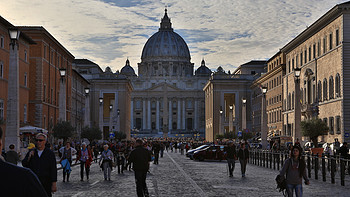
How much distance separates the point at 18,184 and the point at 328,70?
56.4m

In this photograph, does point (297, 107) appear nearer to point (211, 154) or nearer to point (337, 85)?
point (211, 154)

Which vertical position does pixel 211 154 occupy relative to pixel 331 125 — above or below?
below

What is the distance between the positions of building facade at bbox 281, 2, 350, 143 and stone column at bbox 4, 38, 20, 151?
17.6 metres

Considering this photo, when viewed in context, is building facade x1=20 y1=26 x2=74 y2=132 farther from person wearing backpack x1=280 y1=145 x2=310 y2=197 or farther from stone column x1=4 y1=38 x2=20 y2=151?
person wearing backpack x1=280 y1=145 x2=310 y2=197

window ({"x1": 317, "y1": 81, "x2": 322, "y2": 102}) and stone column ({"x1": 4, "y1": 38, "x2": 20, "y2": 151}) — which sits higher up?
window ({"x1": 317, "y1": 81, "x2": 322, "y2": 102})

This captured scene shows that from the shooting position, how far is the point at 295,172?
11.7m

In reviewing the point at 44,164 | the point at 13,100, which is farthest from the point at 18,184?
the point at 13,100

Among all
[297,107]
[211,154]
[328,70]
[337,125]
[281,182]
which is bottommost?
[211,154]

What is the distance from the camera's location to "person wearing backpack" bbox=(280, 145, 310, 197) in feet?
38.4

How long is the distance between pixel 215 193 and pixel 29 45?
4485 centimetres

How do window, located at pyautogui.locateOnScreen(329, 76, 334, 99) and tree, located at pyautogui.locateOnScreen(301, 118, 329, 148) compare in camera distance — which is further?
window, located at pyautogui.locateOnScreen(329, 76, 334, 99)

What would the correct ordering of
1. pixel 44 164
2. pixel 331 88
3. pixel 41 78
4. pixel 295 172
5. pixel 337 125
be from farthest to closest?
pixel 41 78
pixel 331 88
pixel 337 125
pixel 295 172
pixel 44 164

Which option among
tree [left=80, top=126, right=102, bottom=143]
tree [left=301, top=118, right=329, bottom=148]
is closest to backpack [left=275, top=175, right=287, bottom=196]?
tree [left=301, top=118, right=329, bottom=148]

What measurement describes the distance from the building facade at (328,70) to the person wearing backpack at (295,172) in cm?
2656
